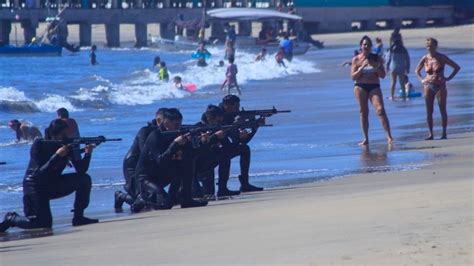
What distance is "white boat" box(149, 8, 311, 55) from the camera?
2301 inches

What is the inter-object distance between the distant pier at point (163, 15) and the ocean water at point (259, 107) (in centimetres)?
1771

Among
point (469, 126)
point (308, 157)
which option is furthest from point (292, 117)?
point (308, 157)

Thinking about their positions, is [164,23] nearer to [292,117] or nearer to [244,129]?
[292,117]

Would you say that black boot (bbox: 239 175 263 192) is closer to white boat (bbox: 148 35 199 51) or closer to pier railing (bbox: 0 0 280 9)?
white boat (bbox: 148 35 199 51)

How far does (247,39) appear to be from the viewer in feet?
201

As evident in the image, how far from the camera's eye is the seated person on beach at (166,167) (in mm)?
11320

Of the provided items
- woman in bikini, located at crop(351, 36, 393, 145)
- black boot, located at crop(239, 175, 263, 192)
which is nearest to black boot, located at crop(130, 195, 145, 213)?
black boot, located at crop(239, 175, 263, 192)

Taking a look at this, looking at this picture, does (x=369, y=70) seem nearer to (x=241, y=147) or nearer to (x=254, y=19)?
(x=241, y=147)

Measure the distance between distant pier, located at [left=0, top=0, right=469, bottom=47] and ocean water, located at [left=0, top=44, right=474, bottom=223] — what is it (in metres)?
17.7

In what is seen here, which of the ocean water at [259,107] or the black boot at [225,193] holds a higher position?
the black boot at [225,193]

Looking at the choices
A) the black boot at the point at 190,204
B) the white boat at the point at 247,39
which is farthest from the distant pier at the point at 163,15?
the black boot at the point at 190,204

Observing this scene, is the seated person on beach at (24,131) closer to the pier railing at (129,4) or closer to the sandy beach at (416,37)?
the sandy beach at (416,37)

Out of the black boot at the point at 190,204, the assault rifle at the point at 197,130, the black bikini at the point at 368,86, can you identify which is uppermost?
the assault rifle at the point at 197,130

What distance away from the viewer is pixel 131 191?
11.6 metres
